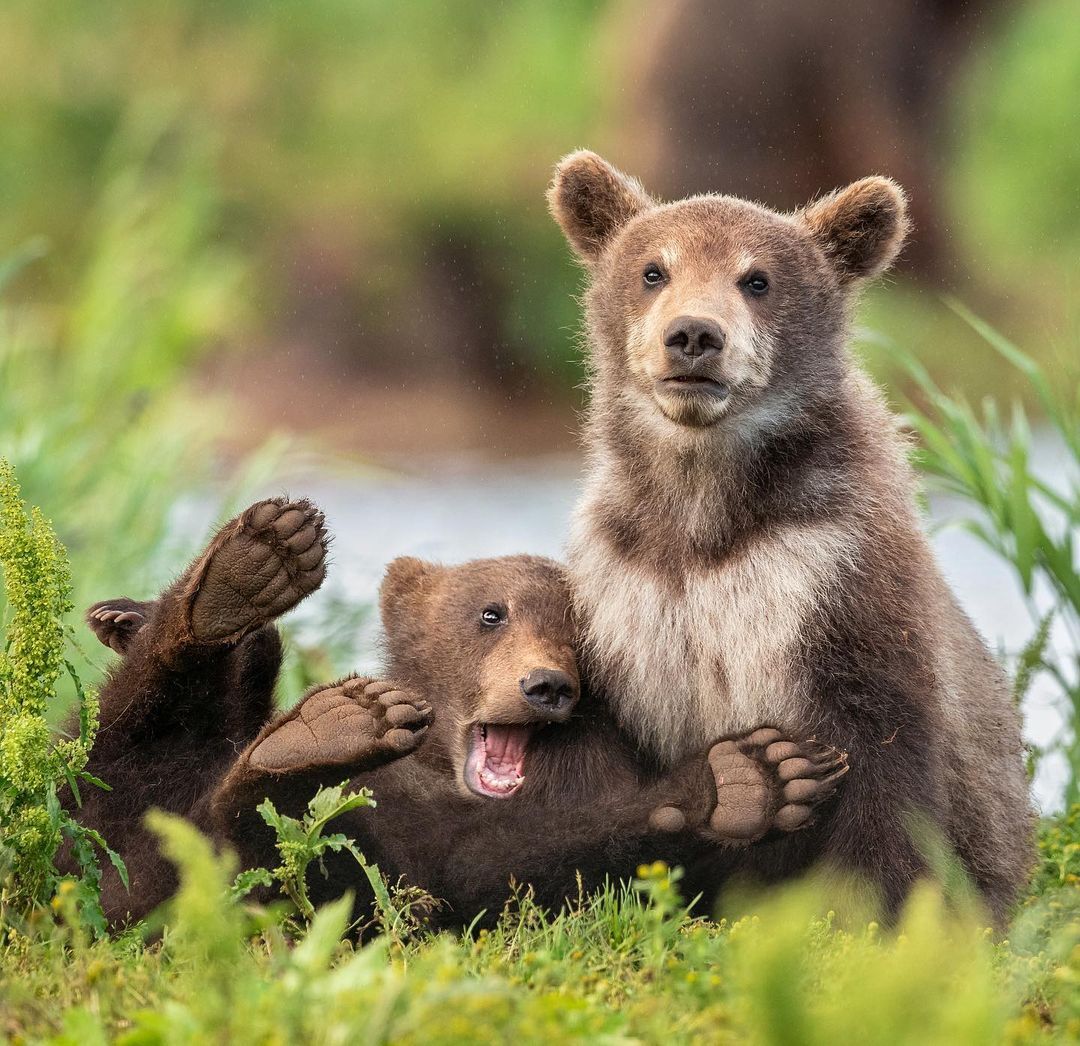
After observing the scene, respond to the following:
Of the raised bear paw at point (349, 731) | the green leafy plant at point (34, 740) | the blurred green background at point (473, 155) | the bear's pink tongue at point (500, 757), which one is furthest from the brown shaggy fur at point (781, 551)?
the blurred green background at point (473, 155)

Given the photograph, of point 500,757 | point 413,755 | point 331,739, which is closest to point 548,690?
point 500,757

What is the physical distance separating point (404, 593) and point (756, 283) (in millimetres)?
1420

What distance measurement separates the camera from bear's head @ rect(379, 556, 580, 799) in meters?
4.37

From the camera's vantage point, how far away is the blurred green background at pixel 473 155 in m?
15.2

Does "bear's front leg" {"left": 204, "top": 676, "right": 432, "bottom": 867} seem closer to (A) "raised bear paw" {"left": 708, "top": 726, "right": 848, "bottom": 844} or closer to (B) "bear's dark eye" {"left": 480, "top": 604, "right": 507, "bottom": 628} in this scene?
(A) "raised bear paw" {"left": 708, "top": 726, "right": 848, "bottom": 844}

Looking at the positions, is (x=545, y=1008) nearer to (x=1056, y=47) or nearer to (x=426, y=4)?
(x=1056, y=47)

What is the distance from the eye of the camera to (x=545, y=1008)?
2760 millimetres

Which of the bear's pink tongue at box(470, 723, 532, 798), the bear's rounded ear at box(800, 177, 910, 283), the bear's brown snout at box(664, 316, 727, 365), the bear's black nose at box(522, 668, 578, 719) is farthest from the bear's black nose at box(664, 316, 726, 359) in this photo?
the bear's pink tongue at box(470, 723, 532, 798)

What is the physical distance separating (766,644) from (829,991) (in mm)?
1164

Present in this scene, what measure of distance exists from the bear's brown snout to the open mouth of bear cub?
105cm

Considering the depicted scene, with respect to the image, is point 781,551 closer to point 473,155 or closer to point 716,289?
point 716,289

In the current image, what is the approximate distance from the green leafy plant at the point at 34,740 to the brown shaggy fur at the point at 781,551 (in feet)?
4.54

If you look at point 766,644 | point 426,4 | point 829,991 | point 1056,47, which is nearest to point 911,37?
point 1056,47

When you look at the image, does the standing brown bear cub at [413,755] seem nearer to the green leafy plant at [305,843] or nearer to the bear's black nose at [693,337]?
the green leafy plant at [305,843]
